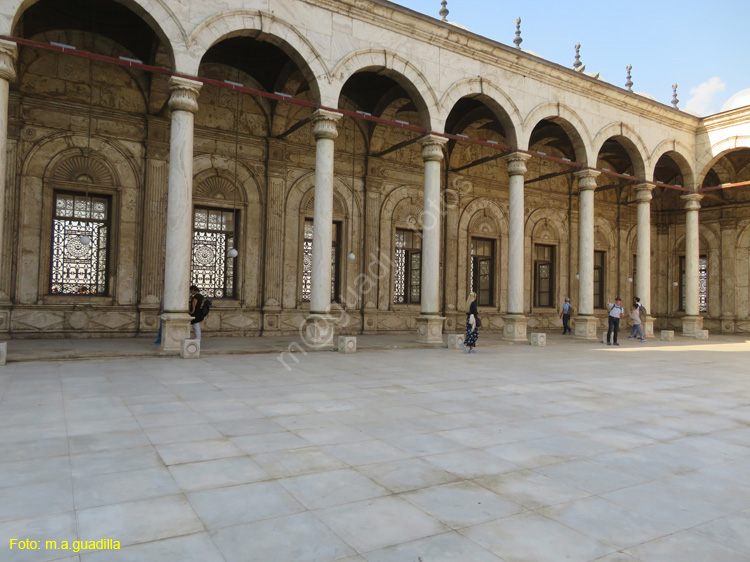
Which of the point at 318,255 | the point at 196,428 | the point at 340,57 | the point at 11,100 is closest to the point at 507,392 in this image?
the point at 196,428

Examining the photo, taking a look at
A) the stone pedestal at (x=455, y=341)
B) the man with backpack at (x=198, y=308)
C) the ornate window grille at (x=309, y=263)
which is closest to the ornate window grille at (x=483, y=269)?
the ornate window grille at (x=309, y=263)

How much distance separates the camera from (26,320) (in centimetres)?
1214

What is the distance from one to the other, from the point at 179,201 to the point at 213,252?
445 centimetres

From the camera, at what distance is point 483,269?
1975 centimetres

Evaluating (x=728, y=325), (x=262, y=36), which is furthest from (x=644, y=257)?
(x=262, y=36)

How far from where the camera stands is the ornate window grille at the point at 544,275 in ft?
69.2

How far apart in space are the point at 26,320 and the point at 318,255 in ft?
21.7

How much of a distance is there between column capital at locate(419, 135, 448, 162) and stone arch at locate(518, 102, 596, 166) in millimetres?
2707

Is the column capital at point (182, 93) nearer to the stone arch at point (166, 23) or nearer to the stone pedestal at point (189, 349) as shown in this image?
the stone arch at point (166, 23)

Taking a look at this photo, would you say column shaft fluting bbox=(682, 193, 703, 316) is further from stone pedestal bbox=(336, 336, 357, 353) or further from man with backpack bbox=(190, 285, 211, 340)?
man with backpack bbox=(190, 285, 211, 340)

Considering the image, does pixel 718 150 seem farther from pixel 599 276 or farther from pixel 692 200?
pixel 599 276

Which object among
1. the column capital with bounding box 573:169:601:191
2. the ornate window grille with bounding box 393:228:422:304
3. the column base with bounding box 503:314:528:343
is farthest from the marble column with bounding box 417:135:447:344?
the column capital with bounding box 573:169:601:191

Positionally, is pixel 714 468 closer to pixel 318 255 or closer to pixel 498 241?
pixel 318 255

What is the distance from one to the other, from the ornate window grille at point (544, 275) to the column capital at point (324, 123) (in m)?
11.5
